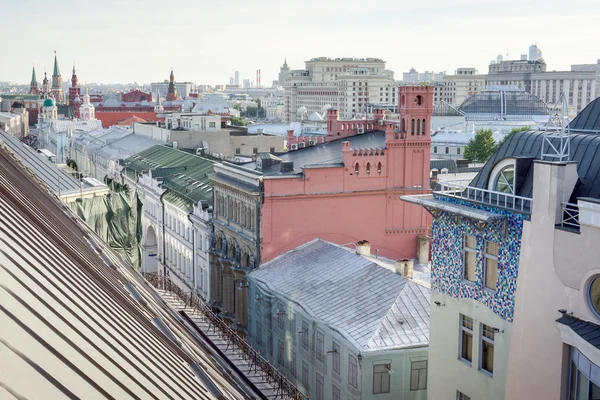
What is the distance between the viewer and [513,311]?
66.5ft

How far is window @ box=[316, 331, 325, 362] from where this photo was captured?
101 feet

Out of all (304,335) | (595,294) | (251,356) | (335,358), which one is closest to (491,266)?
(595,294)

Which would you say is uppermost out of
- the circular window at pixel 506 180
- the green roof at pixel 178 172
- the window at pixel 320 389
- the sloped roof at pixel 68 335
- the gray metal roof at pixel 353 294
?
the circular window at pixel 506 180

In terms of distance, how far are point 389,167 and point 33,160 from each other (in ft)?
60.0

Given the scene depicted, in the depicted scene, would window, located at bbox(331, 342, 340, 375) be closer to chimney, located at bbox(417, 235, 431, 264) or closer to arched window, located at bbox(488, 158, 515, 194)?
arched window, located at bbox(488, 158, 515, 194)

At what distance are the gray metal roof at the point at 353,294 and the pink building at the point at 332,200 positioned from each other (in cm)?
175

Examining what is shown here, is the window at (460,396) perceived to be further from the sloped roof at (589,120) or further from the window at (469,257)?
the sloped roof at (589,120)

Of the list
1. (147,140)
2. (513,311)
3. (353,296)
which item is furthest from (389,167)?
(147,140)

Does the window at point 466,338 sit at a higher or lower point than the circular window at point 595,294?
lower

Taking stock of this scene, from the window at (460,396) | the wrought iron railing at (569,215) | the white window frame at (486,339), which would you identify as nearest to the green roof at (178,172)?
the window at (460,396)

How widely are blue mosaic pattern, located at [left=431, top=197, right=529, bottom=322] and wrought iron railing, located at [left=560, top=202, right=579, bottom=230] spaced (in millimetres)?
1225

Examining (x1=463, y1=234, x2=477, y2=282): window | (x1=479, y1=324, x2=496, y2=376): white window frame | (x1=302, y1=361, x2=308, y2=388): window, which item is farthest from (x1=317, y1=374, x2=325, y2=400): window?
(x1=463, y1=234, x2=477, y2=282): window

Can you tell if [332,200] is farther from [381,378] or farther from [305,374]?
[381,378]

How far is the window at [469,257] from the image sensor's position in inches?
863
